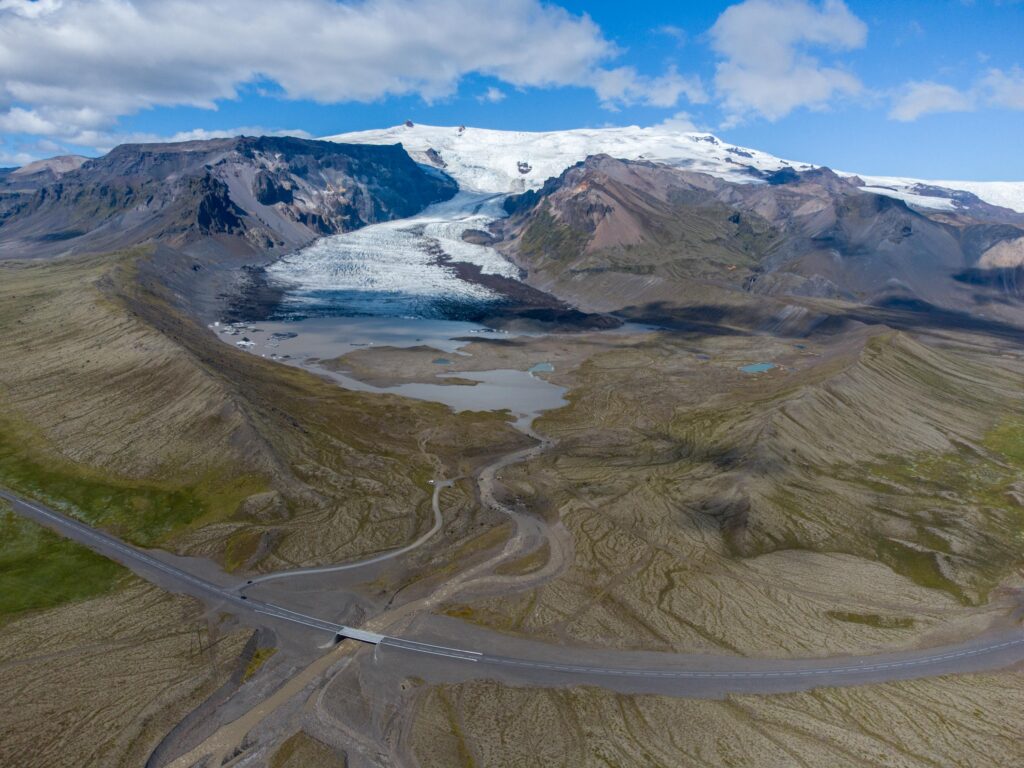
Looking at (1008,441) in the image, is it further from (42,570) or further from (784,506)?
(42,570)

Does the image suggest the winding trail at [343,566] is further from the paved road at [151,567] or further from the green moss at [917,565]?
the green moss at [917,565]

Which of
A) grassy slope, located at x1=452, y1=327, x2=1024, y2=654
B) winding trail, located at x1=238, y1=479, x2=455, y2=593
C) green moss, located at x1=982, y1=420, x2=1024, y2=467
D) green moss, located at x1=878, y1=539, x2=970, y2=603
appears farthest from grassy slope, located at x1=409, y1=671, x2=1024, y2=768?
green moss, located at x1=982, y1=420, x2=1024, y2=467

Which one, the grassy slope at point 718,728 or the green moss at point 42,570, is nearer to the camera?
the grassy slope at point 718,728

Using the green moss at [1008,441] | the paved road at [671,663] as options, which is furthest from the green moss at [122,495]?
the green moss at [1008,441]

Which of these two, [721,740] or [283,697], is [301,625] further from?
[721,740]

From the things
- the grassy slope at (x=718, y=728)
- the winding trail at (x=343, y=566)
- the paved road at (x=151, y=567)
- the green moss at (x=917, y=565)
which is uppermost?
the paved road at (x=151, y=567)

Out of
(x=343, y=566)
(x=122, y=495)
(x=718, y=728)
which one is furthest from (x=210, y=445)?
(x=718, y=728)

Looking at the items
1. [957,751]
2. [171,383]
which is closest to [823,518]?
[957,751]

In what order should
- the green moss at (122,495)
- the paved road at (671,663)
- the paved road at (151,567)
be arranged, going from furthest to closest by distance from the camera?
1. the green moss at (122,495)
2. the paved road at (151,567)
3. the paved road at (671,663)
